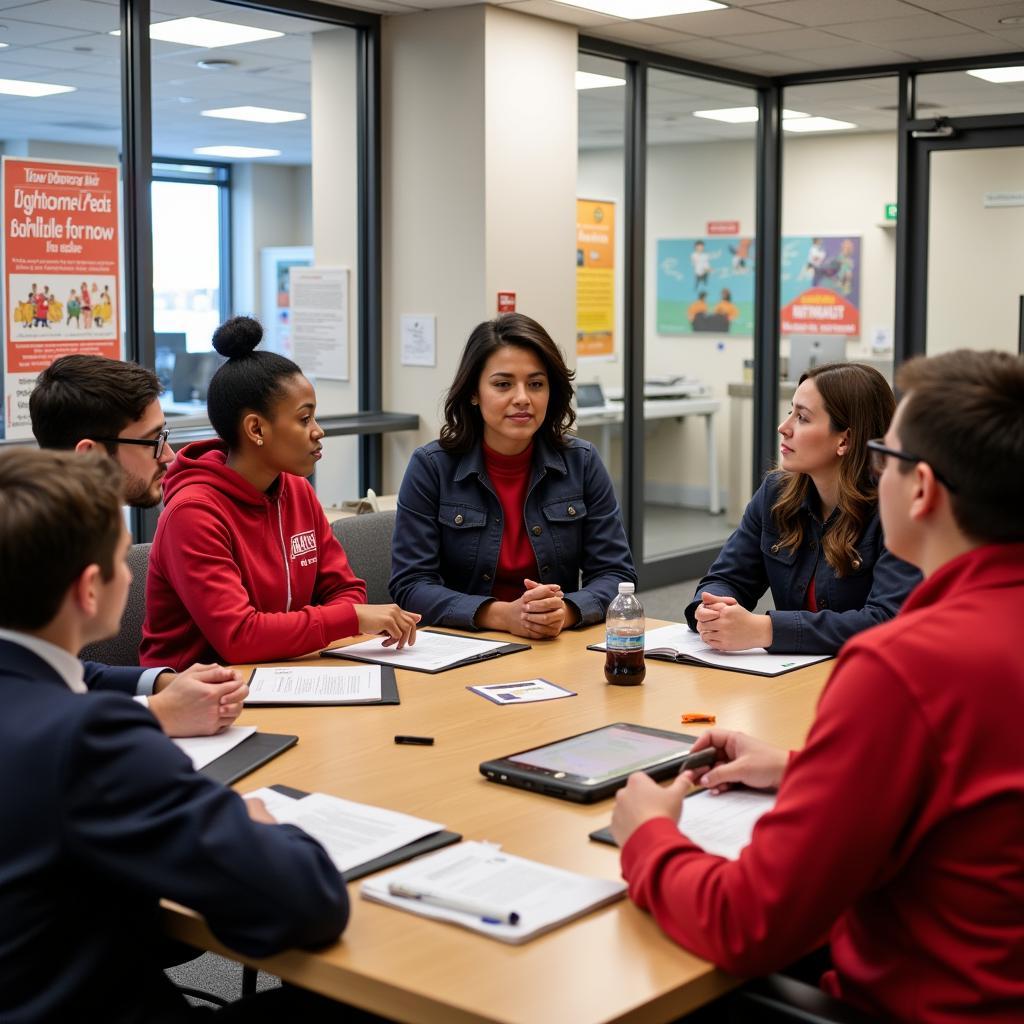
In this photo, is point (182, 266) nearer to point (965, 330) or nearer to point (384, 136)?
point (384, 136)

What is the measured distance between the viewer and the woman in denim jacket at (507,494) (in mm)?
3234

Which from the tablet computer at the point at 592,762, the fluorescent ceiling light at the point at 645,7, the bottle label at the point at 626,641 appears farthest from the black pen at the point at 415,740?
the fluorescent ceiling light at the point at 645,7

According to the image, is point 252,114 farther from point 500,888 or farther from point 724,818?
point 500,888

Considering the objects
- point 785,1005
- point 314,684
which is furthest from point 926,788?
point 314,684

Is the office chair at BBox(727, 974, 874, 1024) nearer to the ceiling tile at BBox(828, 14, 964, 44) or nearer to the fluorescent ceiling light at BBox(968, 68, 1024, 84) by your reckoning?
the ceiling tile at BBox(828, 14, 964, 44)

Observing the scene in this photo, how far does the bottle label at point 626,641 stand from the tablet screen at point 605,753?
350mm

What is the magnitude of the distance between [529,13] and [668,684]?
158 inches

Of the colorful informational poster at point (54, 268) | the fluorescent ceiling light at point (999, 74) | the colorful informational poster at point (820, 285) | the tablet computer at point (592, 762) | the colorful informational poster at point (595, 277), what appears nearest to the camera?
the tablet computer at point (592, 762)

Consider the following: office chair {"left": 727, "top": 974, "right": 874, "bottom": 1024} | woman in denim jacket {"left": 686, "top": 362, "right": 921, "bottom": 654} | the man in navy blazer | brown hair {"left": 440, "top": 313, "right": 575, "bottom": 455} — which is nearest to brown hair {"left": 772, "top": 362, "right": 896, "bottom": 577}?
woman in denim jacket {"left": 686, "top": 362, "right": 921, "bottom": 654}

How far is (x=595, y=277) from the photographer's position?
21.5 feet

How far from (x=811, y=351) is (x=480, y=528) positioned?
5.12 metres

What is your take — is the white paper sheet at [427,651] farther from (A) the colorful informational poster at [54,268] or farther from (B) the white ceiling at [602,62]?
(B) the white ceiling at [602,62]

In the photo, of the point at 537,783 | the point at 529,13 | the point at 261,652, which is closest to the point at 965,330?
the point at 529,13

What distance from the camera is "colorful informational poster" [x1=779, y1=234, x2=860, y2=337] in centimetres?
809
